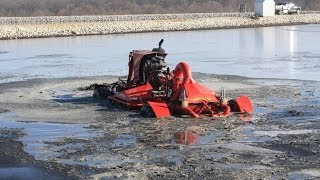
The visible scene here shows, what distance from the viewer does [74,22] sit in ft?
225

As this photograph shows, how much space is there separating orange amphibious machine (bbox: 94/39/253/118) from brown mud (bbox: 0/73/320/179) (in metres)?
0.37

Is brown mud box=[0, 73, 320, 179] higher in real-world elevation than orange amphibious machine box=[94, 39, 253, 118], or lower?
lower

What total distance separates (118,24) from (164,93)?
170 feet

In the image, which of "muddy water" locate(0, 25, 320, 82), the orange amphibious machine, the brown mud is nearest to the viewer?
the brown mud

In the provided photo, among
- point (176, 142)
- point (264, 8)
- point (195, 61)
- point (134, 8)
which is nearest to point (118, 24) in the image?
point (264, 8)

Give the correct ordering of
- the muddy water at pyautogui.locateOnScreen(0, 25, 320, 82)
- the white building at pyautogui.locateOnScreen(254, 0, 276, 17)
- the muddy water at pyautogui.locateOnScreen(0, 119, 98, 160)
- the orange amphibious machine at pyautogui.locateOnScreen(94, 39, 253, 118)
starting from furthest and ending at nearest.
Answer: the white building at pyautogui.locateOnScreen(254, 0, 276, 17)
the muddy water at pyautogui.locateOnScreen(0, 25, 320, 82)
the orange amphibious machine at pyautogui.locateOnScreen(94, 39, 253, 118)
the muddy water at pyautogui.locateOnScreen(0, 119, 98, 160)

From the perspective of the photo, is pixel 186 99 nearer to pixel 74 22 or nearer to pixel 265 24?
pixel 74 22

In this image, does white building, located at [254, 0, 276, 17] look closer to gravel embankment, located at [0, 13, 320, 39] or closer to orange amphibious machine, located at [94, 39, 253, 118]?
gravel embankment, located at [0, 13, 320, 39]

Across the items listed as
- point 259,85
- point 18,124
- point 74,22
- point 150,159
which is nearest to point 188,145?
point 150,159

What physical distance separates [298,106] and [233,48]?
21.9m

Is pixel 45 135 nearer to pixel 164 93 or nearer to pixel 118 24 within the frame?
pixel 164 93

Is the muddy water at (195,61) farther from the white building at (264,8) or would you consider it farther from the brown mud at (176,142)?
the white building at (264,8)

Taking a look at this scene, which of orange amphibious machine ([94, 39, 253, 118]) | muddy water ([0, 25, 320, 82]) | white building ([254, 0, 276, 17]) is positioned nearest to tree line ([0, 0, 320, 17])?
white building ([254, 0, 276, 17])

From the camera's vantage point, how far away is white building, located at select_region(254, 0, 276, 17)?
81.9 m
